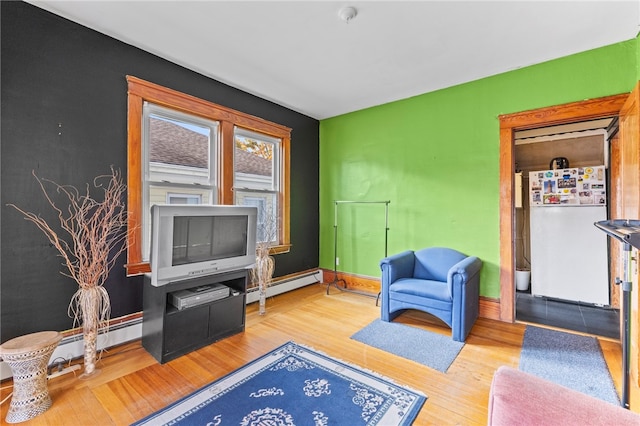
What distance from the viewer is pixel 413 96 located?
3.78 m

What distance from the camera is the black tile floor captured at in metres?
2.91

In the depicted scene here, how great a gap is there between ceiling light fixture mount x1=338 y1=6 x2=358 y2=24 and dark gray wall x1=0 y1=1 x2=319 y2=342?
6.18 ft

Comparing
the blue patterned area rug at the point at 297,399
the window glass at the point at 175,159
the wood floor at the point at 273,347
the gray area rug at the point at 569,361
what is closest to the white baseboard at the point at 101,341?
the wood floor at the point at 273,347

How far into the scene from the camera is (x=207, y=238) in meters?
2.65

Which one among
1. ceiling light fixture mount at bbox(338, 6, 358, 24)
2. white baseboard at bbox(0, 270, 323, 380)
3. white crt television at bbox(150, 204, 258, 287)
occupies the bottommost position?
white baseboard at bbox(0, 270, 323, 380)

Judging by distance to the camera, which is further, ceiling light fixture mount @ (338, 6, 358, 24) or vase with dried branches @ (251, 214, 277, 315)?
vase with dried branches @ (251, 214, 277, 315)

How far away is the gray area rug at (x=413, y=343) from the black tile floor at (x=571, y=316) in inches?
47.9

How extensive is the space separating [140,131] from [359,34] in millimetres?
2171

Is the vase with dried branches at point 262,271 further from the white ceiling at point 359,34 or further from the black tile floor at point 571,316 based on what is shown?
the black tile floor at point 571,316

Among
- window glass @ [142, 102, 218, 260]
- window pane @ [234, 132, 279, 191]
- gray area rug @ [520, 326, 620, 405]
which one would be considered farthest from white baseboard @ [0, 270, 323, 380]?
gray area rug @ [520, 326, 620, 405]

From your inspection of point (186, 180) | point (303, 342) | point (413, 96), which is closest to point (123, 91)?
point (186, 180)

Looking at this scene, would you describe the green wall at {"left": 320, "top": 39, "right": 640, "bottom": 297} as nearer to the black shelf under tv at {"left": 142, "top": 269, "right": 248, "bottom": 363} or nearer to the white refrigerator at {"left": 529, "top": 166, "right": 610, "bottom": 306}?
the white refrigerator at {"left": 529, "top": 166, "right": 610, "bottom": 306}

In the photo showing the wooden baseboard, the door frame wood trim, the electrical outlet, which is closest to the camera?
the electrical outlet

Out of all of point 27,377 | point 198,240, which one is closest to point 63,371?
point 27,377
